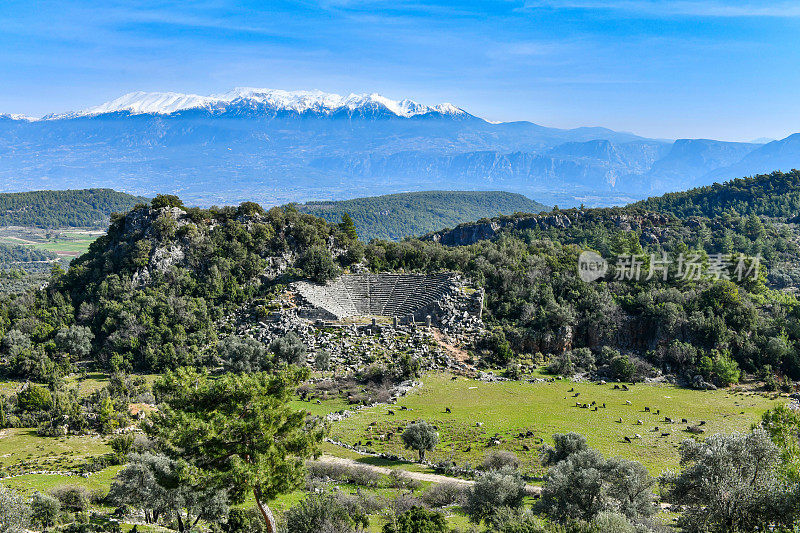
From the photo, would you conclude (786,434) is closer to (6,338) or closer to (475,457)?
(475,457)

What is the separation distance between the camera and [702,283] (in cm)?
5678

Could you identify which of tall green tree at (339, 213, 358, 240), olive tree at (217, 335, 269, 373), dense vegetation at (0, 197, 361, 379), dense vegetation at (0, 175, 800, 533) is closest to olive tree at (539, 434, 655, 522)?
dense vegetation at (0, 175, 800, 533)

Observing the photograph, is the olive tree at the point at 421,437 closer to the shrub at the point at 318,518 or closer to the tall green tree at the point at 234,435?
the shrub at the point at 318,518

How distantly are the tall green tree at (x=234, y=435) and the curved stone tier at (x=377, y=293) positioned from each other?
116 ft

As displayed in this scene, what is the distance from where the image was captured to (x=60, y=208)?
173375 mm

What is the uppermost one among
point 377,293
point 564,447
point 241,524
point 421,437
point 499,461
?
point 377,293

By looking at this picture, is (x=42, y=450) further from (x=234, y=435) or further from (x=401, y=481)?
(x=234, y=435)

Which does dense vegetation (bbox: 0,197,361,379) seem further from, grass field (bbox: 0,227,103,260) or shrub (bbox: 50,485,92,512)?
grass field (bbox: 0,227,103,260)

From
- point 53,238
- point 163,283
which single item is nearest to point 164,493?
point 163,283

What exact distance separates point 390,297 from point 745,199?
83.9 m

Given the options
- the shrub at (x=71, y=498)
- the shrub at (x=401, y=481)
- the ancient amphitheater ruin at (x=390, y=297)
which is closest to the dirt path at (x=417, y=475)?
the shrub at (x=401, y=481)

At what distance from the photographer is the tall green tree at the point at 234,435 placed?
14.1m

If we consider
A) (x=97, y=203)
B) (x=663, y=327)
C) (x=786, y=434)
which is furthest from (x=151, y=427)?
(x=97, y=203)

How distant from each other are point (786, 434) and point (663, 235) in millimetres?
76986
